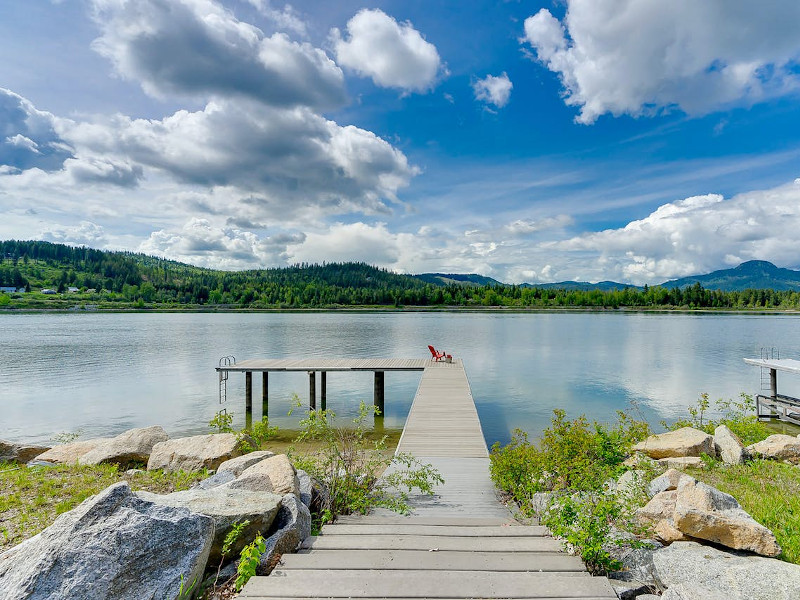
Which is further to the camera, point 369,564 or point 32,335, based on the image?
point 32,335

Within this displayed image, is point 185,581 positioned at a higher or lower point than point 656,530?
higher

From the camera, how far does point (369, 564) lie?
399cm

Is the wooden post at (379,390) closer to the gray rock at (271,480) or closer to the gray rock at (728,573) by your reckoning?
the gray rock at (271,480)

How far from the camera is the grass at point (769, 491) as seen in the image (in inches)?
204

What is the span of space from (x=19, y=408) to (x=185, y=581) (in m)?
24.3

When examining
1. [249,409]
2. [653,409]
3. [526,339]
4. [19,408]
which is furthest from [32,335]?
[653,409]

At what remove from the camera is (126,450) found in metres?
10.5

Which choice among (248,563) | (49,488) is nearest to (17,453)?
(49,488)

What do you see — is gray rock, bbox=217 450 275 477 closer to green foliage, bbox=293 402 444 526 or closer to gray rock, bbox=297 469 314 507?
green foliage, bbox=293 402 444 526

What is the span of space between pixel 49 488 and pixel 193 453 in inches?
127

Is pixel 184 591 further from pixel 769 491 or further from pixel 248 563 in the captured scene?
pixel 769 491

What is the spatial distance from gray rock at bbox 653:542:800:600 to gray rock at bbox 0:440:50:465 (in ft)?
42.9

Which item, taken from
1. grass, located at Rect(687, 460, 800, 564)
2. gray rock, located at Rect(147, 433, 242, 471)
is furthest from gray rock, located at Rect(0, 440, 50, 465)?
grass, located at Rect(687, 460, 800, 564)

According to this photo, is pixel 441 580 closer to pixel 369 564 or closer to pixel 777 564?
pixel 369 564
